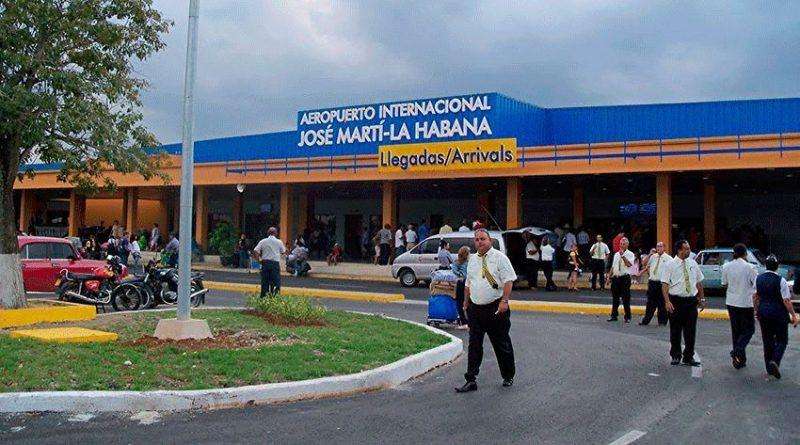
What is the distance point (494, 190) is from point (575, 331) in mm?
22150

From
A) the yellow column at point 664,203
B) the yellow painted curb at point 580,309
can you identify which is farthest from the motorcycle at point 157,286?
the yellow column at point 664,203

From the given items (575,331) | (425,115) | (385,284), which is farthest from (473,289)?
(425,115)

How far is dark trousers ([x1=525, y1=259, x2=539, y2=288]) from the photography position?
2539 centimetres

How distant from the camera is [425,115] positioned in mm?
35844

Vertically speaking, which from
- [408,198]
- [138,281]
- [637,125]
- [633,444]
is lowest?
[633,444]

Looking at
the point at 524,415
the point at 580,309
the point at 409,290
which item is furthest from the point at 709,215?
the point at 524,415

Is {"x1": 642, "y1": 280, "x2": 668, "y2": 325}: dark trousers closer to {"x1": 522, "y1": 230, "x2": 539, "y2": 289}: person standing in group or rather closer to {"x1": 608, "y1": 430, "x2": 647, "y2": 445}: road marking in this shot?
{"x1": 608, "y1": 430, "x2": 647, "y2": 445}: road marking

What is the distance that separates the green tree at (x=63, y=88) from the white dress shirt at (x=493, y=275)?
734 centimetres

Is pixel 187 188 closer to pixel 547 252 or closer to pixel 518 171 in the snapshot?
pixel 547 252

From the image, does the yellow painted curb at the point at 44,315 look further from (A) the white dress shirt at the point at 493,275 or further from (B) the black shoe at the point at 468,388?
(A) the white dress shirt at the point at 493,275

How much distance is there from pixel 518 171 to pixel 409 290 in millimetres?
6417

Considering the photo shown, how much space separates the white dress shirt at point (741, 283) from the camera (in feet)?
33.4

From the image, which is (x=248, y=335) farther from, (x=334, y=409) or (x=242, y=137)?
(x=242, y=137)

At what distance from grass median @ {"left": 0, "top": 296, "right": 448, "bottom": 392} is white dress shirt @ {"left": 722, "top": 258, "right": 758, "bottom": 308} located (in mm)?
4044
